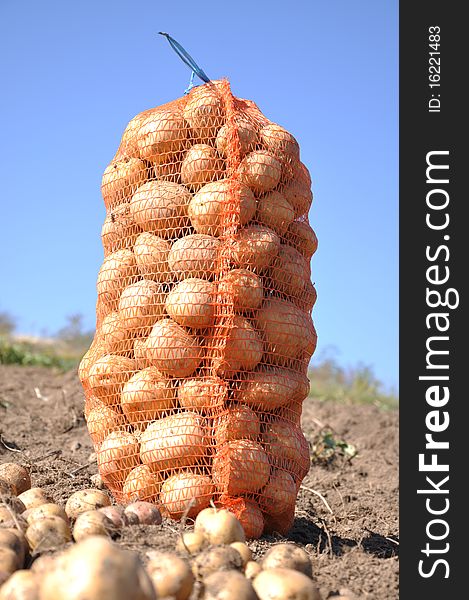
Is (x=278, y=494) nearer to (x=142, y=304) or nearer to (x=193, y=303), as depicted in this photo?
(x=193, y=303)

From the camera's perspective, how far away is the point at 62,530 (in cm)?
319

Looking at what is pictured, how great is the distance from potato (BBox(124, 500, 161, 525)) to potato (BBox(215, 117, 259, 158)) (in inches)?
71.9

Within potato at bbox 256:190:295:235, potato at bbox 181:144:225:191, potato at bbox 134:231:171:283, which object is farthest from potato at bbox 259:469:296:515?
potato at bbox 181:144:225:191

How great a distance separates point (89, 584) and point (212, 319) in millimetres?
1870

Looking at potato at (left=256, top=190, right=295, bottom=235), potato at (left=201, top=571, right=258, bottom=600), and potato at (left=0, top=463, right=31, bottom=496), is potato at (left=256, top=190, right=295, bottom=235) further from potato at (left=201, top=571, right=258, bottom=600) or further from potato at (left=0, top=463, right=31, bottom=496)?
potato at (left=201, top=571, right=258, bottom=600)

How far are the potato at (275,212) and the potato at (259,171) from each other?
6 centimetres

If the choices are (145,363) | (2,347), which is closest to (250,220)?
(145,363)

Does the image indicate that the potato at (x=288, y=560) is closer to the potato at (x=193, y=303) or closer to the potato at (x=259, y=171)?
the potato at (x=193, y=303)

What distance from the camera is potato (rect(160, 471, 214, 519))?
3.78 metres

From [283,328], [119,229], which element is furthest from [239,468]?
[119,229]

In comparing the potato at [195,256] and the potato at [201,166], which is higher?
the potato at [201,166]

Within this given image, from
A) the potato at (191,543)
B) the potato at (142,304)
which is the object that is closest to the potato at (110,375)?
the potato at (142,304)

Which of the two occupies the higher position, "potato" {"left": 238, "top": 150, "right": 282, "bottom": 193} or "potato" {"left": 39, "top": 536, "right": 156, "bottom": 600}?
"potato" {"left": 238, "top": 150, "right": 282, "bottom": 193}

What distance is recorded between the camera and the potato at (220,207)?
3900 millimetres
